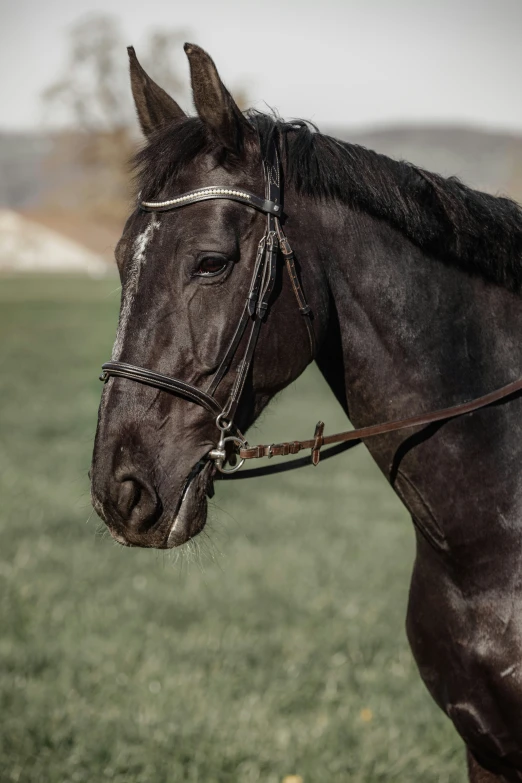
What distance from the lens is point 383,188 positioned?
264 cm

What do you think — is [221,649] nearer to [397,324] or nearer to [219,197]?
[397,324]

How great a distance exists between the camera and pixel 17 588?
6648 mm

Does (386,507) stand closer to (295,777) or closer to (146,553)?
(146,553)

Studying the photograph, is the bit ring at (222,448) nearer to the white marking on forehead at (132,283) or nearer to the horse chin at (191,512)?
the horse chin at (191,512)

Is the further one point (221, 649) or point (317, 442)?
point (221, 649)

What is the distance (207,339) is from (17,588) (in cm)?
491

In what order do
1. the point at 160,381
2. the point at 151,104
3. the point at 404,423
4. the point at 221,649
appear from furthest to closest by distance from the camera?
1. the point at 221,649
2. the point at 151,104
3. the point at 404,423
4. the point at 160,381

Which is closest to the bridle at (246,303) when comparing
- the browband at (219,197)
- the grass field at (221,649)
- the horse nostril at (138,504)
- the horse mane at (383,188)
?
the browband at (219,197)

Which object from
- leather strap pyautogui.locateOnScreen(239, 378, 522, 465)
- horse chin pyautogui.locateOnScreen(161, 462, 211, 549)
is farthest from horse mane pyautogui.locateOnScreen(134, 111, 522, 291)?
horse chin pyautogui.locateOnScreen(161, 462, 211, 549)

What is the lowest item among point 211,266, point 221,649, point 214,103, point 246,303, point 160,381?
point 221,649

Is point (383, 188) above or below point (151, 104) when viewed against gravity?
below

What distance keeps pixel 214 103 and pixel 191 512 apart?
49.2 inches

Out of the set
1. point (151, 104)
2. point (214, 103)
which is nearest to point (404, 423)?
point (214, 103)

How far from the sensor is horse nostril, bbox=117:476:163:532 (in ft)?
7.91
